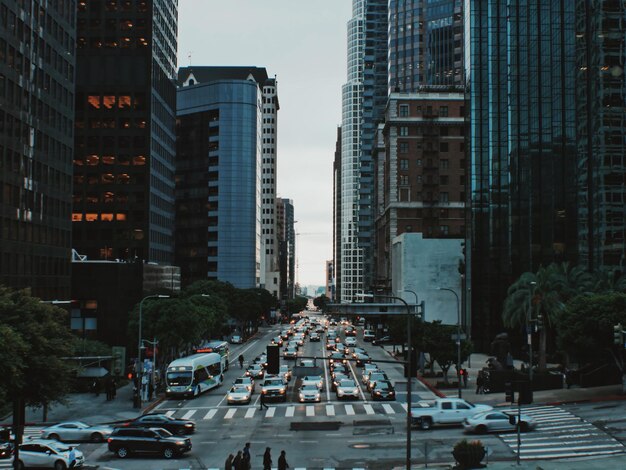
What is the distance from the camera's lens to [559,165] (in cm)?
8225

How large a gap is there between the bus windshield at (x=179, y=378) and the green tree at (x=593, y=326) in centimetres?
2841

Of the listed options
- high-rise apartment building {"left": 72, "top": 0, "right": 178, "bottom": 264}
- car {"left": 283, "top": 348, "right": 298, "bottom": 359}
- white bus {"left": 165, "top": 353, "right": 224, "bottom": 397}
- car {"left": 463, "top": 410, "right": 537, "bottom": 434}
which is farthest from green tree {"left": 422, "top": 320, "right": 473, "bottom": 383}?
high-rise apartment building {"left": 72, "top": 0, "right": 178, "bottom": 264}

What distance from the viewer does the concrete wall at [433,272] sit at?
108688mm

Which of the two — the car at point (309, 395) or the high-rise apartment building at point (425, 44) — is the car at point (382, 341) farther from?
the high-rise apartment building at point (425, 44)

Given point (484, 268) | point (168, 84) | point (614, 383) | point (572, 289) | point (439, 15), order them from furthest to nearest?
point (439, 15), point (168, 84), point (484, 268), point (572, 289), point (614, 383)

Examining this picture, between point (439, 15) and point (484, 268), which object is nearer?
point (484, 268)

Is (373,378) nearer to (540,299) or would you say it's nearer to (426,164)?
Result: (540,299)

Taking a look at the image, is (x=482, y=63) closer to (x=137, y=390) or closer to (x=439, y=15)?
(x=137, y=390)

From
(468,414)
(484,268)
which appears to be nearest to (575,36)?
(484,268)

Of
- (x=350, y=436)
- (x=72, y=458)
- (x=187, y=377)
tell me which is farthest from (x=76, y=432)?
(x=187, y=377)

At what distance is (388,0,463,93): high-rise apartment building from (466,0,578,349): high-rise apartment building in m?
95.6

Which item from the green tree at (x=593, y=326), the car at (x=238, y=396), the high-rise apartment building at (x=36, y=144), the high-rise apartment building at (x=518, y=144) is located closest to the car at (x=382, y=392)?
the car at (x=238, y=396)

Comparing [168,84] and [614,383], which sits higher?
[168,84]

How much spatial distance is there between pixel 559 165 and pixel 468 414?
4957 centimetres
